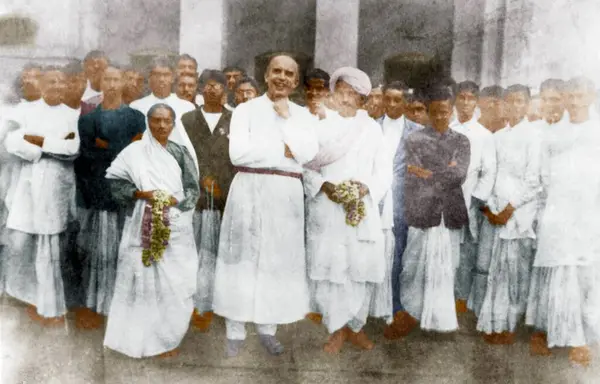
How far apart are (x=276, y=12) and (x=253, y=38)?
0.72ft

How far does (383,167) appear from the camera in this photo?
428 cm

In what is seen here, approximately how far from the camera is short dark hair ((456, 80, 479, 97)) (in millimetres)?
4250

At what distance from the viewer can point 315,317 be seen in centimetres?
435

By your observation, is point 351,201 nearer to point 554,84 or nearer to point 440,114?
point 440,114

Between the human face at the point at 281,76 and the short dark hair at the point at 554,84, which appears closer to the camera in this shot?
the human face at the point at 281,76

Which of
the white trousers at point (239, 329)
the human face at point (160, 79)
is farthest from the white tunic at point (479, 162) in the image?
the human face at point (160, 79)

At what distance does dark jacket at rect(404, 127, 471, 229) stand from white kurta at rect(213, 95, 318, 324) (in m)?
0.67

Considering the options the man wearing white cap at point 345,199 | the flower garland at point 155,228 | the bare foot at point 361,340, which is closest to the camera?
the flower garland at point 155,228

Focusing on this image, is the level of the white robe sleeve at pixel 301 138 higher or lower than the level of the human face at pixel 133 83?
lower

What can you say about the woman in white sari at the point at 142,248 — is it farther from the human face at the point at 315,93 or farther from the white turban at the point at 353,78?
the white turban at the point at 353,78

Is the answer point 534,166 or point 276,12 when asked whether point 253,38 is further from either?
point 534,166

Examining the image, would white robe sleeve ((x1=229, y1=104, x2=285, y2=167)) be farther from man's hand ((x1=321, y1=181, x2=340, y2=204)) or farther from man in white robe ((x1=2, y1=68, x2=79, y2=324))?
man in white robe ((x1=2, y1=68, x2=79, y2=324))

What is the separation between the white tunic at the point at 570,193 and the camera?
14.1 ft

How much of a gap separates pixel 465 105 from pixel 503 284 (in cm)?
121
